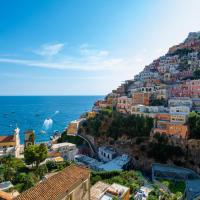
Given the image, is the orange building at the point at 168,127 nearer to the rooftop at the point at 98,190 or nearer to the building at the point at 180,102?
the building at the point at 180,102

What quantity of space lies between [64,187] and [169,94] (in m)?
61.0

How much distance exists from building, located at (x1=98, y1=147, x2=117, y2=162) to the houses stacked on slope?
12.2 m

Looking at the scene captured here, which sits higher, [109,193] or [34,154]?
[34,154]

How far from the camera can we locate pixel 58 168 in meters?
42.1

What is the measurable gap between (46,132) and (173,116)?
→ 65044 mm

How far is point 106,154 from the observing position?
59.2m

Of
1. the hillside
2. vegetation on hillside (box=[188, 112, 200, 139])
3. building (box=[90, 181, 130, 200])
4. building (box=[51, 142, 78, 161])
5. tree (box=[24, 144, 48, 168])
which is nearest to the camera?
building (box=[90, 181, 130, 200])

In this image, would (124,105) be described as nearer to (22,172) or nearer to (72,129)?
(72,129)

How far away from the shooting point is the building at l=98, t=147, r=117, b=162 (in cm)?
5838

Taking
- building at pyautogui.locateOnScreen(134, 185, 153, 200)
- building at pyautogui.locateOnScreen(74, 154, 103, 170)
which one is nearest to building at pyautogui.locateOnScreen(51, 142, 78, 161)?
building at pyautogui.locateOnScreen(74, 154, 103, 170)

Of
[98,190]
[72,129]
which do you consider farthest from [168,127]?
[98,190]

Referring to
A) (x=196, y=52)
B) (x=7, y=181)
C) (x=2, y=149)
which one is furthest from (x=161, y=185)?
(x=196, y=52)

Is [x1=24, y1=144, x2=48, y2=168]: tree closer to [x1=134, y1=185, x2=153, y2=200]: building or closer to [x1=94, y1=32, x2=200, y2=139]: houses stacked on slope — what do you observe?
[x1=134, y1=185, x2=153, y2=200]: building

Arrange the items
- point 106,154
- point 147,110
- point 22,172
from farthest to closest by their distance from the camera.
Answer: point 147,110
point 106,154
point 22,172
